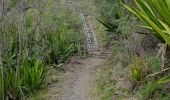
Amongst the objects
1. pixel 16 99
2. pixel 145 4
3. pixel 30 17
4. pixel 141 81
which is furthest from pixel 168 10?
pixel 30 17

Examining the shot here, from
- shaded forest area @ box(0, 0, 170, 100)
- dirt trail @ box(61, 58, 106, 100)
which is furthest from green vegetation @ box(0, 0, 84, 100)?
dirt trail @ box(61, 58, 106, 100)

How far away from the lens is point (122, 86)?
409 inches

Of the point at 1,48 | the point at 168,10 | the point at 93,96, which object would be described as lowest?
the point at 93,96

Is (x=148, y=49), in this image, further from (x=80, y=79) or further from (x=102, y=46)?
(x=102, y=46)

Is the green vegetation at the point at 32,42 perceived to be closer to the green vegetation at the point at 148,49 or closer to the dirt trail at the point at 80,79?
the dirt trail at the point at 80,79

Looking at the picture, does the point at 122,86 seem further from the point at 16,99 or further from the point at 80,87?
the point at 16,99

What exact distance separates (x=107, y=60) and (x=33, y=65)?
5.18 m

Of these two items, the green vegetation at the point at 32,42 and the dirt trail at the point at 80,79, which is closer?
the green vegetation at the point at 32,42

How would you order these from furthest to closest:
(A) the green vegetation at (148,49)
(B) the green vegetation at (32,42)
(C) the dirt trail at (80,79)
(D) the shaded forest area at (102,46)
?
(C) the dirt trail at (80,79)
(B) the green vegetation at (32,42)
(D) the shaded forest area at (102,46)
(A) the green vegetation at (148,49)

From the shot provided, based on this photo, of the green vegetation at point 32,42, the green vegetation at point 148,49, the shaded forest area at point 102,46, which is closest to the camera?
the green vegetation at point 148,49

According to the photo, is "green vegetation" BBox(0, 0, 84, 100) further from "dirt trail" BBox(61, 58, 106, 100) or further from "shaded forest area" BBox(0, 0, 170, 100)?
"dirt trail" BBox(61, 58, 106, 100)

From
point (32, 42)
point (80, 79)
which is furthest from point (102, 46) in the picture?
point (80, 79)

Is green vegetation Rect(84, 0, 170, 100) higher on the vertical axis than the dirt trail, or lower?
higher

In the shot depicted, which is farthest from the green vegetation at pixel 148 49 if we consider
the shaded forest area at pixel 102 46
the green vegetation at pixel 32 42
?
the green vegetation at pixel 32 42
